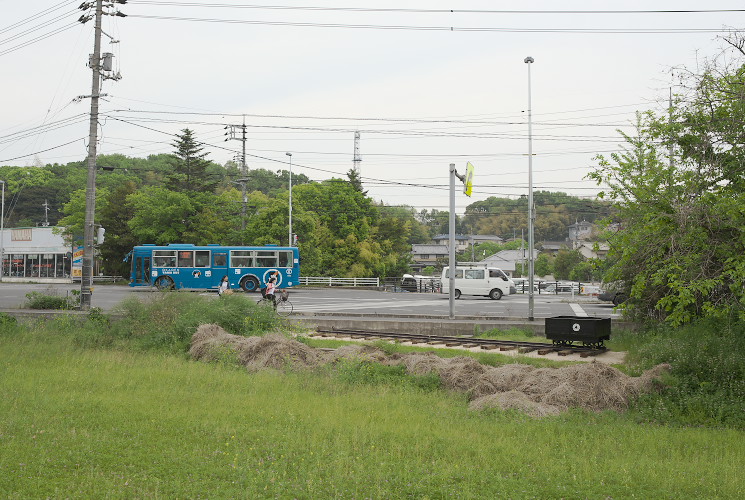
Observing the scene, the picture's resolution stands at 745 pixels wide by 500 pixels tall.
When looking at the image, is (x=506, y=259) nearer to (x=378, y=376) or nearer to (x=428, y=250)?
(x=428, y=250)

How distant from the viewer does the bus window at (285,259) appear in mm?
39438

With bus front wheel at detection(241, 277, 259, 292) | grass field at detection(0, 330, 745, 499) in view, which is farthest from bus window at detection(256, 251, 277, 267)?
grass field at detection(0, 330, 745, 499)

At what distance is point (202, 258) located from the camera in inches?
1518

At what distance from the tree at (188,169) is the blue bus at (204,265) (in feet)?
72.9

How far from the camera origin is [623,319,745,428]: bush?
10180mm

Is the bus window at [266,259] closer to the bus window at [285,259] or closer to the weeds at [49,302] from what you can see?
the bus window at [285,259]

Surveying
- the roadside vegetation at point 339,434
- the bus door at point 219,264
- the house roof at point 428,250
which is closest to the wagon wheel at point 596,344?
the roadside vegetation at point 339,434

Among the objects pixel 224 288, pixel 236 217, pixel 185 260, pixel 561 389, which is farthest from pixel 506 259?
pixel 561 389

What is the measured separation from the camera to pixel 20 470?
646 centimetres

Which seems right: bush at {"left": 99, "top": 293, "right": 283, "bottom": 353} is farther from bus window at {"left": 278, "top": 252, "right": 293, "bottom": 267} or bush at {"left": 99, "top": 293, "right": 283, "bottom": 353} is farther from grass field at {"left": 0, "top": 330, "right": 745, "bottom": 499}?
bus window at {"left": 278, "top": 252, "right": 293, "bottom": 267}

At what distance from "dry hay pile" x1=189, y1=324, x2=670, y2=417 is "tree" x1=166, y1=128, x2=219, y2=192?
47919 millimetres

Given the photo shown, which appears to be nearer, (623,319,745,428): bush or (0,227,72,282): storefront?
(623,319,745,428): bush

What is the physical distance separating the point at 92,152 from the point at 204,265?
16459 mm

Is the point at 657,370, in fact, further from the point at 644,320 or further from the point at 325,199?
the point at 325,199
